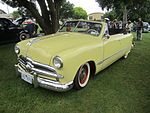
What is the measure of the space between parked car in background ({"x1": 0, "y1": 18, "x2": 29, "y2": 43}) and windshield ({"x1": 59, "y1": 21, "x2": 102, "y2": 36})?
5.03 metres

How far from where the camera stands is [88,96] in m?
4.17

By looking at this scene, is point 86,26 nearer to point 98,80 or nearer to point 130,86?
point 98,80

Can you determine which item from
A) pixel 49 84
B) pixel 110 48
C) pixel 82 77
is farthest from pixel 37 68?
pixel 110 48

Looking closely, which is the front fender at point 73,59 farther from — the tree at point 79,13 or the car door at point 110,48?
→ the tree at point 79,13

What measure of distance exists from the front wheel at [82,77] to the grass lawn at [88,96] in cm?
15

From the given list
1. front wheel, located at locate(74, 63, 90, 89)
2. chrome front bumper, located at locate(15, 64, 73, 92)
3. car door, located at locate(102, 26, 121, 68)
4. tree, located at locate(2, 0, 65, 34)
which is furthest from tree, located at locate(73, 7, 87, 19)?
chrome front bumper, located at locate(15, 64, 73, 92)

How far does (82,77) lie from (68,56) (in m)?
0.83

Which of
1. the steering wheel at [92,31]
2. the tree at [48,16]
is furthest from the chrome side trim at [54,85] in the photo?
the tree at [48,16]

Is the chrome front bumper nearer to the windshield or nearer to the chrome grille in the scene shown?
the chrome grille

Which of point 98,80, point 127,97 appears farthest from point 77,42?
point 127,97

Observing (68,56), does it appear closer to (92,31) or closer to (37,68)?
(37,68)

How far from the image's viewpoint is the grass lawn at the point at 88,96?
3.68 metres

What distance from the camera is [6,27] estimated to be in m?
9.87

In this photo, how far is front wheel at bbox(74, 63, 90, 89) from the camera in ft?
13.5
